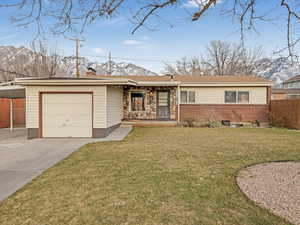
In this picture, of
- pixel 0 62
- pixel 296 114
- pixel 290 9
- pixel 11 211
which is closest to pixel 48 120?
pixel 11 211

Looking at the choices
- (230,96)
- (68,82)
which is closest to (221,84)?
(230,96)

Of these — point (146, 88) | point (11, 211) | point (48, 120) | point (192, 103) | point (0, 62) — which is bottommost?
point (11, 211)

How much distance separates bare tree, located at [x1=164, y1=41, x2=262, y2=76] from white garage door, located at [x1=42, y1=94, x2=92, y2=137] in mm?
22305

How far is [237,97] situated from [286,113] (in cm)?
304

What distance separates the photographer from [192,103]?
13.8 metres

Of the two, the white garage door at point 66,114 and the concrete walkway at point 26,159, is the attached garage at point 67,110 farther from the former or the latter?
the concrete walkway at point 26,159

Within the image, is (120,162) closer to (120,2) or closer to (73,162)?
(73,162)

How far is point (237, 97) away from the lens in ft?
45.0

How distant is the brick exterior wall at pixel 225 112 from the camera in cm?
1355

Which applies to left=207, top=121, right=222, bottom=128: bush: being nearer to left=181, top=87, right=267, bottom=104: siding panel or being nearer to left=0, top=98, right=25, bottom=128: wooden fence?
left=181, top=87, right=267, bottom=104: siding panel

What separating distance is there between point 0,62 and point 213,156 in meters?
27.2

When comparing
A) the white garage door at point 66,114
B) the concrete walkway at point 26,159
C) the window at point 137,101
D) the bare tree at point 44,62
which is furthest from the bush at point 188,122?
the bare tree at point 44,62

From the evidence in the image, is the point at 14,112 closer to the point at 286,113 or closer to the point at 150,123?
the point at 150,123

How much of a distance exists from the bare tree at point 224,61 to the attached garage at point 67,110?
72.3 ft
